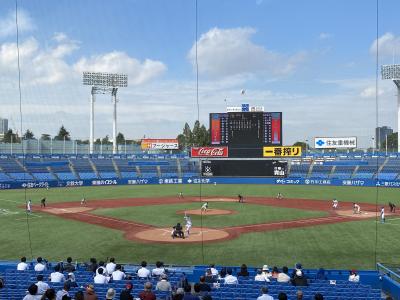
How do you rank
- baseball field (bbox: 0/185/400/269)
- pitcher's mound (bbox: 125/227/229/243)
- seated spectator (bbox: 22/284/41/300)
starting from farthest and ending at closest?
pitcher's mound (bbox: 125/227/229/243) → baseball field (bbox: 0/185/400/269) → seated spectator (bbox: 22/284/41/300)

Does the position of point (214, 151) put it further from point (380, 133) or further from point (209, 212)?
point (380, 133)

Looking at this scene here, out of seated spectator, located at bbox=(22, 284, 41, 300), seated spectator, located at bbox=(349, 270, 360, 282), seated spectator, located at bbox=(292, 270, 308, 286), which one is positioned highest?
seated spectator, located at bbox=(22, 284, 41, 300)

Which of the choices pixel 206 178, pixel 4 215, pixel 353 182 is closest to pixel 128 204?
pixel 4 215

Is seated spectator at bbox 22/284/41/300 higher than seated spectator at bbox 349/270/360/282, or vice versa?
Answer: seated spectator at bbox 22/284/41/300

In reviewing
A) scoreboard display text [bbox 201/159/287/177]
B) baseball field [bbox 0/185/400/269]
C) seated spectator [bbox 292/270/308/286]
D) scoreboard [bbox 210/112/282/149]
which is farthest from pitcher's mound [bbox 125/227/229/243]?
scoreboard display text [bbox 201/159/287/177]

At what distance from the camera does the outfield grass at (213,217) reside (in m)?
34.1

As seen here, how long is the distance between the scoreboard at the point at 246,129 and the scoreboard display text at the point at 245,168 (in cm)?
494

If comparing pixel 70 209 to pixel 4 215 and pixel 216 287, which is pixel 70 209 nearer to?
pixel 4 215

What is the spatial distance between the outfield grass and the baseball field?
8cm

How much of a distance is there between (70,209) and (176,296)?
115 ft

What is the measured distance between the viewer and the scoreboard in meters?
63.8

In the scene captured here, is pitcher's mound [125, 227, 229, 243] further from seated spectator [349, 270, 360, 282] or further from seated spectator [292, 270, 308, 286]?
seated spectator [292, 270, 308, 286]

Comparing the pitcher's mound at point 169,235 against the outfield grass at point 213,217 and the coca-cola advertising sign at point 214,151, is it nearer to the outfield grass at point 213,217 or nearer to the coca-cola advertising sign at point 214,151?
the outfield grass at point 213,217

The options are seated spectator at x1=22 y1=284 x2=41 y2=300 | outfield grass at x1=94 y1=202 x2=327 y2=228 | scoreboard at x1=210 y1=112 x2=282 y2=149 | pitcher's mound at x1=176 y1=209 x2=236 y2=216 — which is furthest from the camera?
scoreboard at x1=210 y1=112 x2=282 y2=149
